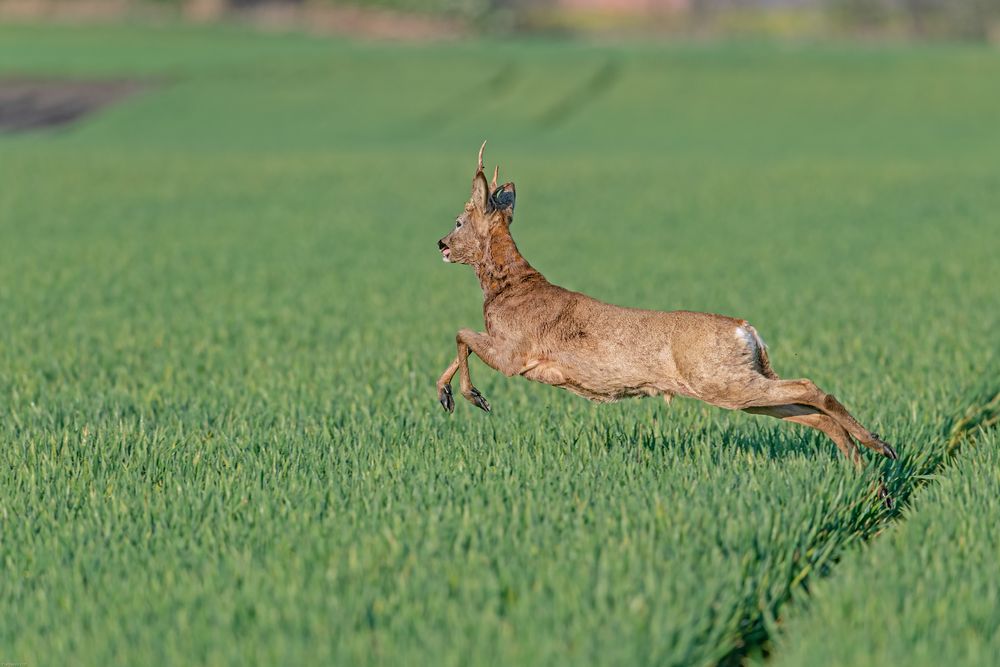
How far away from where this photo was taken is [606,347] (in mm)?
6547

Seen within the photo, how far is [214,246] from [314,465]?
1248cm

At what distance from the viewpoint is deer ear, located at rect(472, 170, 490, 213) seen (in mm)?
6566

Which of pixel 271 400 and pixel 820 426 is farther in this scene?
pixel 271 400

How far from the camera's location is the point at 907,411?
8242mm

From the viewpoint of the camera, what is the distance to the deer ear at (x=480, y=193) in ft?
21.5

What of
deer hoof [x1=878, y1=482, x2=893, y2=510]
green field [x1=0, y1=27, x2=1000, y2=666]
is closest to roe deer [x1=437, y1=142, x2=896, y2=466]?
deer hoof [x1=878, y1=482, x2=893, y2=510]

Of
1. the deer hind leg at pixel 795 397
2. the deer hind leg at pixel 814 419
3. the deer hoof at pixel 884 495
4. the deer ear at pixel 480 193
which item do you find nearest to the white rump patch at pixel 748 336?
the deer hind leg at pixel 795 397

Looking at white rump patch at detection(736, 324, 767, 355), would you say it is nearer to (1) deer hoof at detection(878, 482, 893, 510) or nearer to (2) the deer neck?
(1) deer hoof at detection(878, 482, 893, 510)

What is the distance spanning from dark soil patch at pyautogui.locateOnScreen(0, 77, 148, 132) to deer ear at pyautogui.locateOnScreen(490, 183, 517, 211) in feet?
141

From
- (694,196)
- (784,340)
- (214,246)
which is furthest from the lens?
(694,196)

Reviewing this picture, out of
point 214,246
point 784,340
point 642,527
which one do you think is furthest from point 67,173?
point 642,527

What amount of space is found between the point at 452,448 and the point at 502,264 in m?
1.23

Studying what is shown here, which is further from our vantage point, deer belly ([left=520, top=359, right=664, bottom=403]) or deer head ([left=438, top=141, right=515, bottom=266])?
deer head ([left=438, top=141, right=515, bottom=266])

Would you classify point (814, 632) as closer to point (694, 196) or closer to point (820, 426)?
point (820, 426)
